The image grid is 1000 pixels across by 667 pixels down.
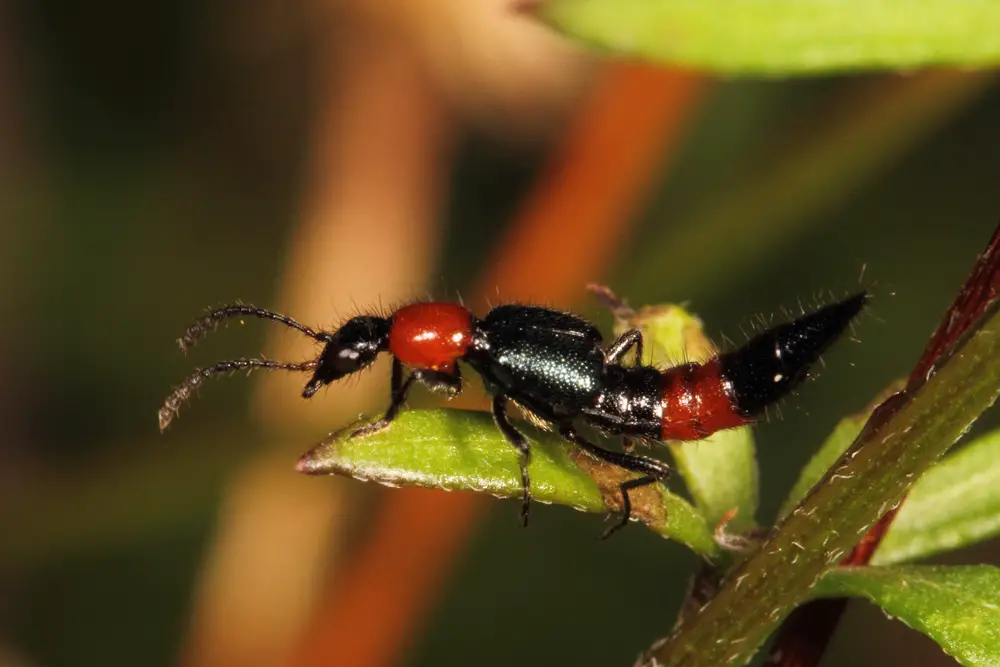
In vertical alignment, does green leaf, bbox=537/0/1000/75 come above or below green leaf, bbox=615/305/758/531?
above

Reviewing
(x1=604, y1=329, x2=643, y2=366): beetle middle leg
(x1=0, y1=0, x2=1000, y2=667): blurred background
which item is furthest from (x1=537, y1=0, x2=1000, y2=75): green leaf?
(x1=0, y1=0, x2=1000, y2=667): blurred background

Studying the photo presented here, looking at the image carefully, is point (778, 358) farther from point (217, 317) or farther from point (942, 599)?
point (217, 317)

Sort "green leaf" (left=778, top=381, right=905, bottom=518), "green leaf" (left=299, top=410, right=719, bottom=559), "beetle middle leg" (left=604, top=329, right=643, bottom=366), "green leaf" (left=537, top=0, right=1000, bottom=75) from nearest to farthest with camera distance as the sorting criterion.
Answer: "green leaf" (left=299, top=410, right=719, bottom=559) < "green leaf" (left=537, top=0, right=1000, bottom=75) < "green leaf" (left=778, top=381, right=905, bottom=518) < "beetle middle leg" (left=604, top=329, right=643, bottom=366)

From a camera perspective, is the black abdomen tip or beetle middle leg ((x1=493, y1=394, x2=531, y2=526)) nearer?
beetle middle leg ((x1=493, y1=394, x2=531, y2=526))

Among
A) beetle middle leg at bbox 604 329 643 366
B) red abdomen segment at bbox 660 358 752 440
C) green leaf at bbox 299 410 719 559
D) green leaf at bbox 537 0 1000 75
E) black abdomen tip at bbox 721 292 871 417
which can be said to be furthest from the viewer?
beetle middle leg at bbox 604 329 643 366

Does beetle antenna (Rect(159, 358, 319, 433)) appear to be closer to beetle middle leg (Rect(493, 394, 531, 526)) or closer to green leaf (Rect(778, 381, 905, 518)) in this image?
beetle middle leg (Rect(493, 394, 531, 526))

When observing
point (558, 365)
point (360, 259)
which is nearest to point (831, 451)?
point (558, 365)

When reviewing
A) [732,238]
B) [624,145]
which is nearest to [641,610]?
[732,238]

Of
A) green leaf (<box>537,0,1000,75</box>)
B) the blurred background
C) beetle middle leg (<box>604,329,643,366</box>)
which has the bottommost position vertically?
the blurred background
